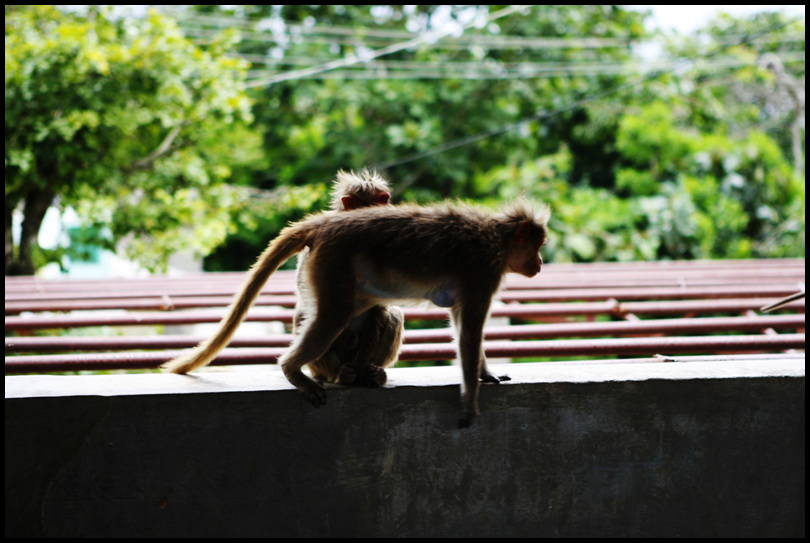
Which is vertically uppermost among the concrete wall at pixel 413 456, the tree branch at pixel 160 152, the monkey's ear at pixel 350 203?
the tree branch at pixel 160 152

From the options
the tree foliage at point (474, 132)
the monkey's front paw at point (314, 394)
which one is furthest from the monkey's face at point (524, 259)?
the tree foliage at point (474, 132)

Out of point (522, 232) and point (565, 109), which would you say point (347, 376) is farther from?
point (565, 109)

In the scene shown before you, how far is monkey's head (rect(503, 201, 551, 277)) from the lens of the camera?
→ 2.79 m

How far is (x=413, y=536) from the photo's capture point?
8.60 feet

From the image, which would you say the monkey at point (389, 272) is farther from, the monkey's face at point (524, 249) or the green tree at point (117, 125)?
the green tree at point (117, 125)

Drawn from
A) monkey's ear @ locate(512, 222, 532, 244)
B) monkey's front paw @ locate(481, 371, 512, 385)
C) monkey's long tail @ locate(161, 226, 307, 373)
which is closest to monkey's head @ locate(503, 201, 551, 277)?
monkey's ear @ locate(512, 222, 532, 244)

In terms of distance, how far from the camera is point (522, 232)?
279 cm

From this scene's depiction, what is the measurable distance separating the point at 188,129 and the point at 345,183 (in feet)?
21.9

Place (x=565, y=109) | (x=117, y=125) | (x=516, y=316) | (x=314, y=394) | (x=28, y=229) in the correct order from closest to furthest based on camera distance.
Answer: (x=314, y=394) < (x=516, y=316) < (x=117, y=125) < (x=28, y=229) < (x=565, y=109)

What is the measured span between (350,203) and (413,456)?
3.60ft

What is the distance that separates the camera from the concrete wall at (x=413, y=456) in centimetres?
244

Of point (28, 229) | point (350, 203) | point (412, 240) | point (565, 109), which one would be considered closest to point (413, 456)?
point (412, 240)

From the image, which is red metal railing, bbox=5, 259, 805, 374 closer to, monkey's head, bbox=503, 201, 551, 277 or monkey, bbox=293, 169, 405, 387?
monkey, bbox=293, 169, 405, 387

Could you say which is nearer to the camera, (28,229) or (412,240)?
(412,240)
